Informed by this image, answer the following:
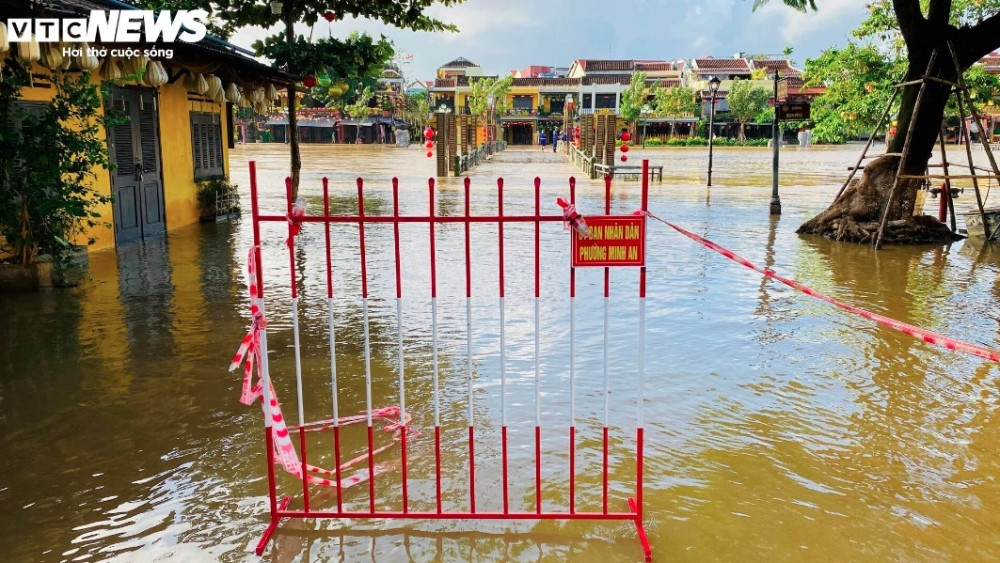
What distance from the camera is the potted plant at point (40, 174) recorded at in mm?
7988

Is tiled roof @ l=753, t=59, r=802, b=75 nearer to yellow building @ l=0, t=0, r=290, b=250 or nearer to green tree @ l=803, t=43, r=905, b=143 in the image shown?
green tree @ l=803, t=43, r=905, b=143

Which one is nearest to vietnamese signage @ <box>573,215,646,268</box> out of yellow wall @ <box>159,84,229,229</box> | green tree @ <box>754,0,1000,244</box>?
green tree @ <box>754,0,1000,244</box>

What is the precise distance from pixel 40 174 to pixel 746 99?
216 ft

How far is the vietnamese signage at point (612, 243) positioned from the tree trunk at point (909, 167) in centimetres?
1035

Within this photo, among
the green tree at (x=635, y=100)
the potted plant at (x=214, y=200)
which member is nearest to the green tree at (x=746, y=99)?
the green tree at (x=635, y=100)

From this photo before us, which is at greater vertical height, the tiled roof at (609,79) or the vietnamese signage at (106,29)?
the tiled roof at (609,79)

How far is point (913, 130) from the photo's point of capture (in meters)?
12.4

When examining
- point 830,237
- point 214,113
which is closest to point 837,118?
point 830,237

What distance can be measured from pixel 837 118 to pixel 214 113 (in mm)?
13603

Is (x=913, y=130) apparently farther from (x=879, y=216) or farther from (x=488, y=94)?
(x=488, y=94)

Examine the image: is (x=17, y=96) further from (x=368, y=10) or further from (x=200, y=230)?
(x=368, y=10)

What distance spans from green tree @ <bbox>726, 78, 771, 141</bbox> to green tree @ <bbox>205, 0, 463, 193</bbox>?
56.4 metres

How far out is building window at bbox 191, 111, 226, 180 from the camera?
1508 cm

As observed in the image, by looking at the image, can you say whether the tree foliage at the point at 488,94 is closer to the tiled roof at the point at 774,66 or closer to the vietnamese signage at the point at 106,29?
the tiled roof at the point at 774,66
